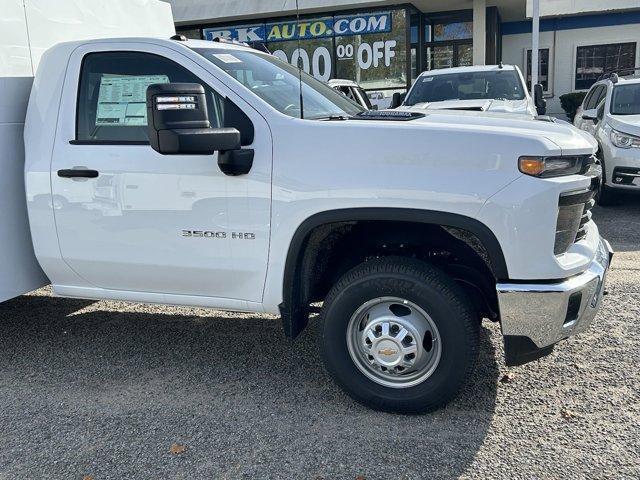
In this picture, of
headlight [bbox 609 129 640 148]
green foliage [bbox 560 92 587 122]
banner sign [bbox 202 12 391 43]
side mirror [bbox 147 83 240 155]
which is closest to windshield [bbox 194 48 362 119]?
side mirror [bbox 147 83 240 155]

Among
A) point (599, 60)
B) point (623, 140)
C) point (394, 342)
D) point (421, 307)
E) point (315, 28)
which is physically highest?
point (315, 28)

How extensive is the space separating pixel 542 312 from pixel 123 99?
8.96 ft

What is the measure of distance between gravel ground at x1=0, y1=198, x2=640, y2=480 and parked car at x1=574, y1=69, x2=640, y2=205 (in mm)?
3809

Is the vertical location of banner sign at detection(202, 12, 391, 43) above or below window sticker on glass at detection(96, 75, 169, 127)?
above

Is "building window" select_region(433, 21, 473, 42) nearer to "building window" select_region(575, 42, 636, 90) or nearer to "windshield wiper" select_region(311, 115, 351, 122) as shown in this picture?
"building window" select_region(575, 42, 636, 90)

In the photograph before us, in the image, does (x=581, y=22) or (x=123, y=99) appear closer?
(x=123, y=99)

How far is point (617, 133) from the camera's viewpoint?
8250mm

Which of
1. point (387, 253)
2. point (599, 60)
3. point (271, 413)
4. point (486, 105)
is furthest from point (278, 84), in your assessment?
point (599, 60)

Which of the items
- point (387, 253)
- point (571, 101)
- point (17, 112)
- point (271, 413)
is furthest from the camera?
point (571, 101)

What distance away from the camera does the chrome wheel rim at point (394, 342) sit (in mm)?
3324

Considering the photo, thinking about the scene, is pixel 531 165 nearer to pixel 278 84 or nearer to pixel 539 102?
pixel 278 84

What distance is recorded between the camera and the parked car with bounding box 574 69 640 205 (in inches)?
317

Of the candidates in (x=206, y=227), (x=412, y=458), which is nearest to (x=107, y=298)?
(x=206, y=227)

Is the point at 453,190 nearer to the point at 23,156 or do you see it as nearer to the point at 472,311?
the point at 472,311
